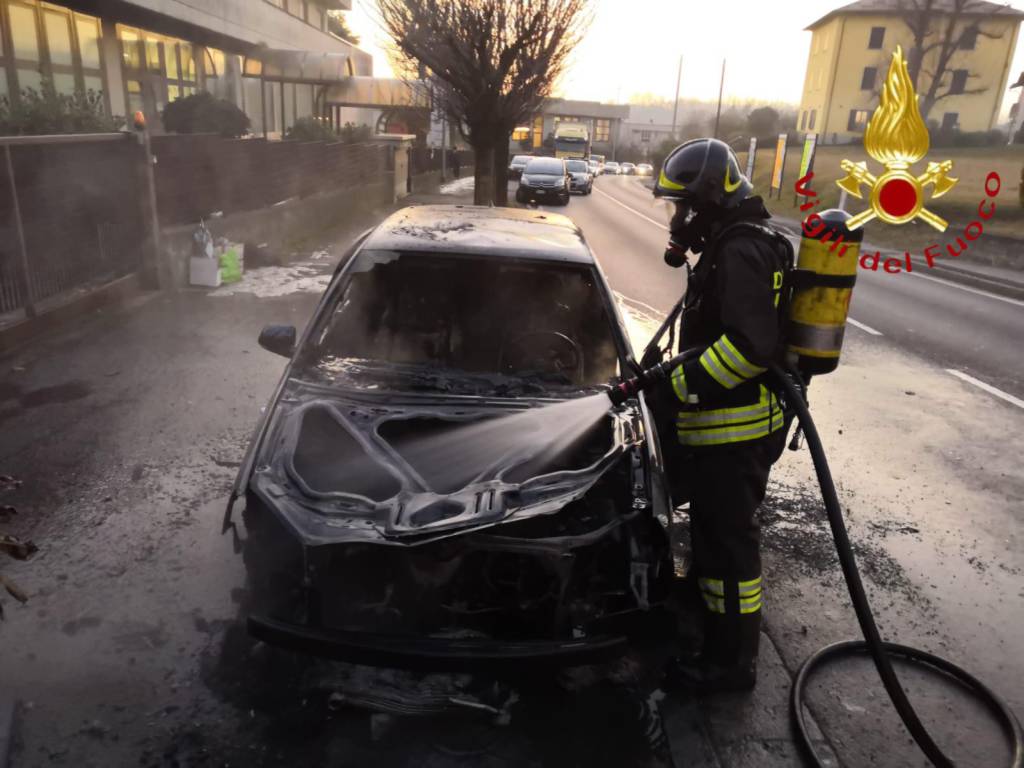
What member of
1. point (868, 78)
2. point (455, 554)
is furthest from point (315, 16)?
point (455, 554)

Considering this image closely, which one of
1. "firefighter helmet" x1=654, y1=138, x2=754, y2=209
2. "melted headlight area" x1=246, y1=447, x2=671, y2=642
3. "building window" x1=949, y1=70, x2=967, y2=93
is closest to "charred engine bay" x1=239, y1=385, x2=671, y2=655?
"melted headlight area" x1=246, y1=447, x2=671, y2=642

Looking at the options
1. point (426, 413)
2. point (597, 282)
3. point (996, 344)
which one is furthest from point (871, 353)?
point (426, 413)

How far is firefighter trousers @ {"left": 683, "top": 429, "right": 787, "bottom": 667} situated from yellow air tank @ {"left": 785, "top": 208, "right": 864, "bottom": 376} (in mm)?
372

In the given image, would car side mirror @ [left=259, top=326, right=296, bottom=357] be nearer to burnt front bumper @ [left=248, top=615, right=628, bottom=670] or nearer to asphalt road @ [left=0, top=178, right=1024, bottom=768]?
asphalt road @ [left=0, top=178, right=1024, bottom=768]

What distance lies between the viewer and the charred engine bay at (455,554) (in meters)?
2.52

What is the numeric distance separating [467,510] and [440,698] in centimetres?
66

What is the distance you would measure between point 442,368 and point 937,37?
50.2 meters

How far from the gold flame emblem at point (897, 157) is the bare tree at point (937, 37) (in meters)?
41.5

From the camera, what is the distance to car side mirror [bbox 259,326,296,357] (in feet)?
12.4

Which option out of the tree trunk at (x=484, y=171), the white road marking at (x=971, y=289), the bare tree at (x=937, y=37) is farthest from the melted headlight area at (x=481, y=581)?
the bare tree at (x=937, y=37)

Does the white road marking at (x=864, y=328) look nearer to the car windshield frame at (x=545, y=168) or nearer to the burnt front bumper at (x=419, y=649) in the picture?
the burnt front bumper at (x=419, y=649)

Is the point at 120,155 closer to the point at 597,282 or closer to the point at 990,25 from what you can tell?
the point at 597,282

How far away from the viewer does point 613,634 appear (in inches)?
105

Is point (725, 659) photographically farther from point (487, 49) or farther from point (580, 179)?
point (580, 179)
